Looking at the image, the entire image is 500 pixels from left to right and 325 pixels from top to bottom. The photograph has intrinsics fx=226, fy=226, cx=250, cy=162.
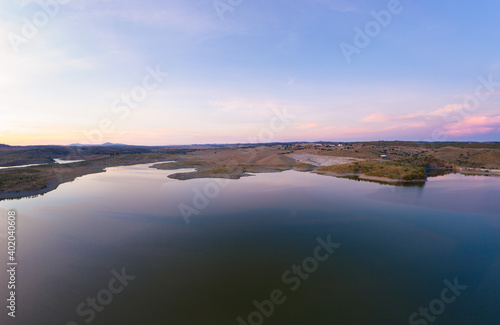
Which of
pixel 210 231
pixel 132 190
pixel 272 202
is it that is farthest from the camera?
→ pixel 132 190

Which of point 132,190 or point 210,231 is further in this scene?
point 132,190

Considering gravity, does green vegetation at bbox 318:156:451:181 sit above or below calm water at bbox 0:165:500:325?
above

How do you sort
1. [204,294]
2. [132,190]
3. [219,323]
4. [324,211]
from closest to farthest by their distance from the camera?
1. [219,323]
2. [204,294]
3. [324,211]
4. [132,190]

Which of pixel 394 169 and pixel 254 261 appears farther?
pixel 394 169

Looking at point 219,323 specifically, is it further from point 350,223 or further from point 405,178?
point 405,178

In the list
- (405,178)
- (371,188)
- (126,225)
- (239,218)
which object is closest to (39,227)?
(126,225)

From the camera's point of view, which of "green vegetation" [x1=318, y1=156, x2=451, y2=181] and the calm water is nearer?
the calm water

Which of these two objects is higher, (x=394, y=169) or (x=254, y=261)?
(x=394, y=169)

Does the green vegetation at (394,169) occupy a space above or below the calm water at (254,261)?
above
